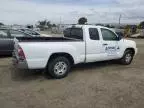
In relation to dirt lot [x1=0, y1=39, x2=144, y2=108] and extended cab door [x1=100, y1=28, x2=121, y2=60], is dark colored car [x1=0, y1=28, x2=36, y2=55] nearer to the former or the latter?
dirt lot [x1=0, y1=39, x2=144, y2=108]

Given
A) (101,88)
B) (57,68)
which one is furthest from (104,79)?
(57,68)

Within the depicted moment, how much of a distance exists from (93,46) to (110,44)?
1.01m

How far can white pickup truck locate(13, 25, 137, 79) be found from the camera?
24.4 feet

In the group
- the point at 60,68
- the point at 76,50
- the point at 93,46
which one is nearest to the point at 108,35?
the point at 93,46

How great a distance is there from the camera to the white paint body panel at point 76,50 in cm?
741

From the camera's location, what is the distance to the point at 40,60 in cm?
758

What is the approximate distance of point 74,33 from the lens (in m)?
9.40

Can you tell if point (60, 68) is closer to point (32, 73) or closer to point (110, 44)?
point (32, 73)

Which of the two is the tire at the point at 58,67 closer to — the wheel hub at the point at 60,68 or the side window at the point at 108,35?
the wheel hub at the point at 60,68

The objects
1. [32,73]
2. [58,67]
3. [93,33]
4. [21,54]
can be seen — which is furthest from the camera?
[93,33]

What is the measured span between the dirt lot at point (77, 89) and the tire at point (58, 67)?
204 mm

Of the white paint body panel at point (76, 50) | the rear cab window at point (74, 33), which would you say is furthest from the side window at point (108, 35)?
the rear cab window at point (74, 33)

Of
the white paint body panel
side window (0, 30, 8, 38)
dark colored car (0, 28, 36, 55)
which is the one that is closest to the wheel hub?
the white paint body panel

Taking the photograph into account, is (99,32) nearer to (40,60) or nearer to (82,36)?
(82,36)
